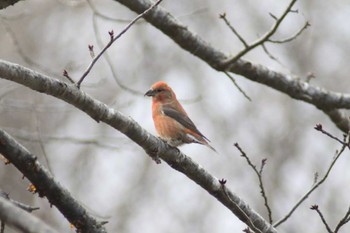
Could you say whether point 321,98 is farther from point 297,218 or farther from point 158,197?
point 158,197

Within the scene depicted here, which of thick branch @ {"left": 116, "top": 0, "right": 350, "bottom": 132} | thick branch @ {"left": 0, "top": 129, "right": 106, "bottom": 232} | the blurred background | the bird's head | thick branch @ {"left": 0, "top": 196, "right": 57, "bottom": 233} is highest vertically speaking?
the blurred background

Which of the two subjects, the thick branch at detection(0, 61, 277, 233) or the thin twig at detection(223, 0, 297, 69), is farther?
the thin twig at detection(223, 0, 297, 69)

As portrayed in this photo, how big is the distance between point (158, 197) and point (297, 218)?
3432 millimetres

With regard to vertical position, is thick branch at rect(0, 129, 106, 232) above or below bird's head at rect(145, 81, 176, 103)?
below

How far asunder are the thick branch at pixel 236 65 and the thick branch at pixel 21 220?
10.6 feet

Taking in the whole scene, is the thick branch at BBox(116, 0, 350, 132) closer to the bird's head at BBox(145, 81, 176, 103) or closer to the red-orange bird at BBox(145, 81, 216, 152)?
the red-orange bird at BBox(145, 81, 216, 152)

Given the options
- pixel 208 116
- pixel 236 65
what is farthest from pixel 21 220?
pixel 208 116

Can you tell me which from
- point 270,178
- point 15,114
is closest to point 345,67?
point 270,178

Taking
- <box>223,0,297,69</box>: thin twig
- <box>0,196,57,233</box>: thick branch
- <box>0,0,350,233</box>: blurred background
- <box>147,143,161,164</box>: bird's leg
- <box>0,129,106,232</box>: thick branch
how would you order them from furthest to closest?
<box>0,0,350,233</box>: blurred background → <box>223,0,297,69</box>: thin twig → <box>147,143,161,164</box>: bird's leg → <box>0,129,106,232</box>: thick branch → <box>0,196,57,233</box>: thick branch

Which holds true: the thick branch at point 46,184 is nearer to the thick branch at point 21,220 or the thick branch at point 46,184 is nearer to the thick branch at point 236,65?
the thick branch at point 21,220

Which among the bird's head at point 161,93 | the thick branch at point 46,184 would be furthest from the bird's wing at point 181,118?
the thick branch at point 46,184

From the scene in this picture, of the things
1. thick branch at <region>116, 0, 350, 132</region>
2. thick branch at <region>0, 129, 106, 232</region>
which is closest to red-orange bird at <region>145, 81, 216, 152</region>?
thick branch at <region>116, 0, 350, 132</region>

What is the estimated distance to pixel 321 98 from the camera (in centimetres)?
607

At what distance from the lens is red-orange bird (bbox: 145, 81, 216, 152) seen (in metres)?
6.54
